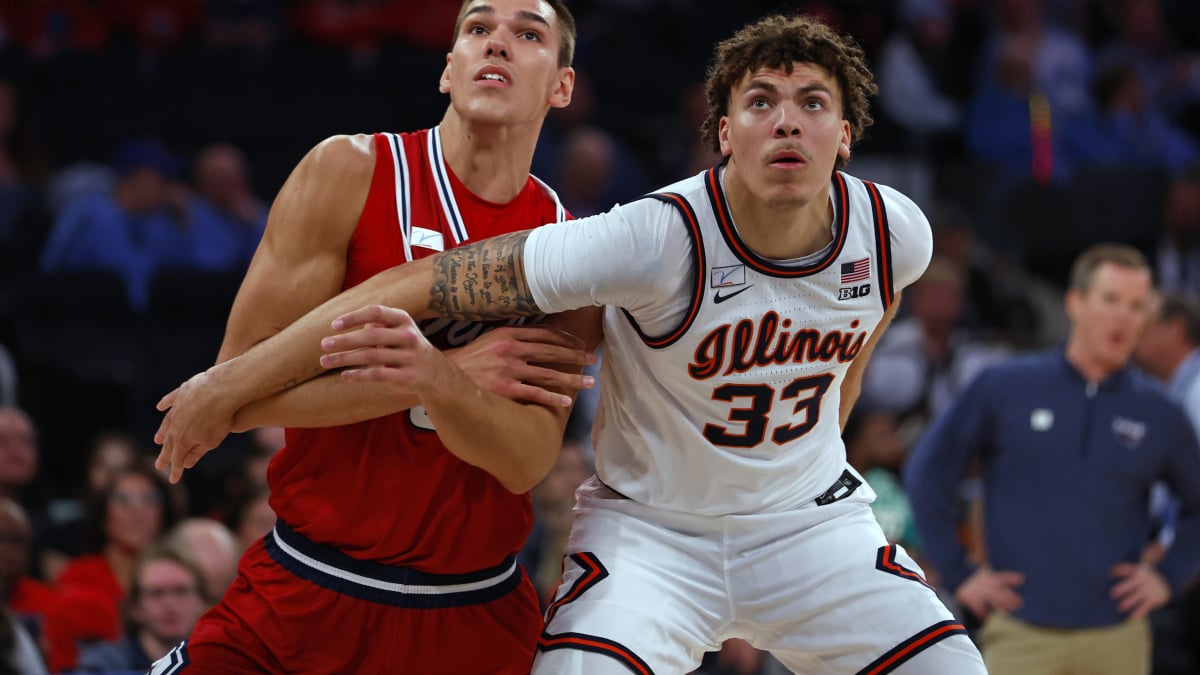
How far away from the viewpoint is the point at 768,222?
4133 mm

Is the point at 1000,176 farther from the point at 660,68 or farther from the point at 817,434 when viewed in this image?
the point at 817,434

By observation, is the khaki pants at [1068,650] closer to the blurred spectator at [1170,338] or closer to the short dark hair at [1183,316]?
the blurred spectator at [1170,338]

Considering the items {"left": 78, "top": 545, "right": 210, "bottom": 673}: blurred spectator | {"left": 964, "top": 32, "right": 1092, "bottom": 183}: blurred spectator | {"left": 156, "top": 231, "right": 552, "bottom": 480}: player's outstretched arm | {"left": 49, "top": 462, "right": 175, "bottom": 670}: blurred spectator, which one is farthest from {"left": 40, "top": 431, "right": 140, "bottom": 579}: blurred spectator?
{"left": 964, "top": 32, "right": 1092, "bottom": 183}: blurred spectator

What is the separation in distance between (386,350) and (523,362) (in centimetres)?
44

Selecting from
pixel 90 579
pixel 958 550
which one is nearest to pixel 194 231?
pixel 90 579

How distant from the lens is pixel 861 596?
414 cm

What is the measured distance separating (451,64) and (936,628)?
2.05 m

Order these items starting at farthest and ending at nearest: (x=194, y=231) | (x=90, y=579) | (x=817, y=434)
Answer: (x=194, y=231), (x=90, y=579), (x=817, y=434)

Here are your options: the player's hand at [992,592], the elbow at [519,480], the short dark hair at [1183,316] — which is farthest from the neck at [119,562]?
the short dark hair at [1183,316]

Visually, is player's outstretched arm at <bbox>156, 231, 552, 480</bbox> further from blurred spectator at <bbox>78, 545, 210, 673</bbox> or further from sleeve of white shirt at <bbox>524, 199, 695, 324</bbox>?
blurred spectator at <bbox>78, 545, 210, 673</bbox>

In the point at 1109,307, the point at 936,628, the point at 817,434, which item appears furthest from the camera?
the point at 1109,307

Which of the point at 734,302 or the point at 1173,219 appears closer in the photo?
the point at 734,302

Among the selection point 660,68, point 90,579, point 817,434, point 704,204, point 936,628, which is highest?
point 660,68

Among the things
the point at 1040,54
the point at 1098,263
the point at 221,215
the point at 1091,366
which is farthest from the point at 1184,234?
the point at 221,215
